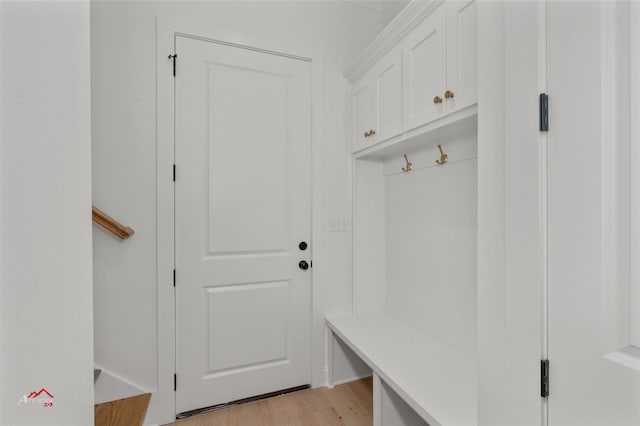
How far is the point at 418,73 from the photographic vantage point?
1479 millimetres

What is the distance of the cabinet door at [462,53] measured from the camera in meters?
1.17

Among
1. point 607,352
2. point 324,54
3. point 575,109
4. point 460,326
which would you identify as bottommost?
point 460,326

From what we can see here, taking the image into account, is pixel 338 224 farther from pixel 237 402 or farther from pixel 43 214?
pixel 43 214

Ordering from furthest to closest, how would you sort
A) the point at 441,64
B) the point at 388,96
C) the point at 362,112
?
1. the point at 362,112
2. the point at 388,96
3. the point at 441,64

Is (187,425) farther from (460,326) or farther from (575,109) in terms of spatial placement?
(575,109)

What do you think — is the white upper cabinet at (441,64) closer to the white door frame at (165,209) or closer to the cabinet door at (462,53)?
the cabinet door at (462,53)

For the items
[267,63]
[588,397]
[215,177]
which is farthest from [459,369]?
[267,63]

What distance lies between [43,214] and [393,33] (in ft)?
5.64

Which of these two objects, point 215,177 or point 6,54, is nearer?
point 6,54

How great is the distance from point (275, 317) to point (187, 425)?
2.44 ft

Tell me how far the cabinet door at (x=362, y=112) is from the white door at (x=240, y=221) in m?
0.35

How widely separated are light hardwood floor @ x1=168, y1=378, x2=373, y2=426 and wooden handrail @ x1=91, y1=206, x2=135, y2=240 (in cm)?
112

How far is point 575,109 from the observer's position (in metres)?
0.63

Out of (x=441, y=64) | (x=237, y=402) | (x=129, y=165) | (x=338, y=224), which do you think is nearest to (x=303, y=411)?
(x=237, y=402)
